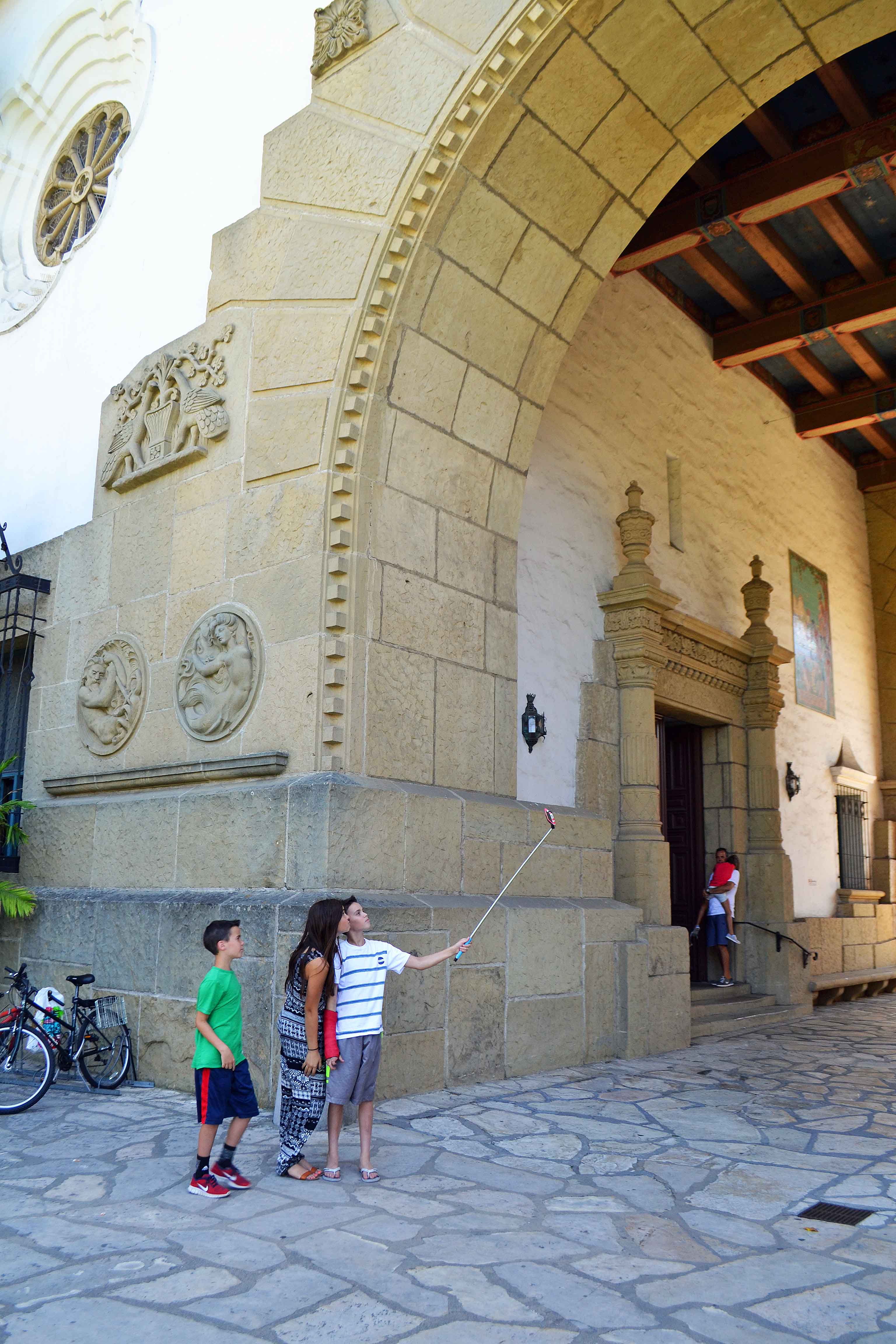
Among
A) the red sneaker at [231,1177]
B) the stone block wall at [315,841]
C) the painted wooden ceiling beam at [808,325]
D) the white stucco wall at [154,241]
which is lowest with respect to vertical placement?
the red sneaker at [231,1177]

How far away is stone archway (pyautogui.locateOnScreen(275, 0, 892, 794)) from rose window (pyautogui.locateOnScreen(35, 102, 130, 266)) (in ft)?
9.32

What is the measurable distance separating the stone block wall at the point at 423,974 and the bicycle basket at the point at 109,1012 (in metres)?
0.11

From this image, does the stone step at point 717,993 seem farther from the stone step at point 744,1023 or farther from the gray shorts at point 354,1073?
the gray shorts at point 354,1073

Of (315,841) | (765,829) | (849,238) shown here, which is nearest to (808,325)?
(849,238)

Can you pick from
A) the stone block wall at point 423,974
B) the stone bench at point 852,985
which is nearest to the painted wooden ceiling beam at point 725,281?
the stone block wall at point 423,974

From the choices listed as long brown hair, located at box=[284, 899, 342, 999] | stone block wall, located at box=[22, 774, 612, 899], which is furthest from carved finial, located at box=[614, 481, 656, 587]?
long brown hair, located at box=[284, 899, 342, 999]

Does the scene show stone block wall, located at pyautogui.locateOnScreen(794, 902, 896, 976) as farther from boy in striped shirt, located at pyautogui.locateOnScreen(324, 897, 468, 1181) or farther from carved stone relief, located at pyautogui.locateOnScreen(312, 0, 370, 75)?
carved stone relief, located at pyautogui.locateOnScreen(312, 0, 370, 75)

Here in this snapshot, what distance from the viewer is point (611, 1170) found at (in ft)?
13.6

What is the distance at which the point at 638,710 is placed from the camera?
8.42 meters

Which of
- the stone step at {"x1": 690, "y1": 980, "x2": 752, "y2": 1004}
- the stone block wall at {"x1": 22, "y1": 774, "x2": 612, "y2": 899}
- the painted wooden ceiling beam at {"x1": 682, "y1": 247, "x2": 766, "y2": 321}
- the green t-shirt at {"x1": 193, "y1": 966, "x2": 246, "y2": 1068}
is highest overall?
the painted wooden ceiling beam at {"x1": 682, "y1": 247, "x2": 766, "y2": 321}

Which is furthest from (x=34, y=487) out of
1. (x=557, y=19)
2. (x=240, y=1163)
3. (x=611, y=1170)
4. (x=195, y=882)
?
(x=611, y=1170)

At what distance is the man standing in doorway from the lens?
9.85 meters

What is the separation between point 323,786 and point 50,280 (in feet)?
19.6

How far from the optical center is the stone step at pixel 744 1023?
8.31 meters
